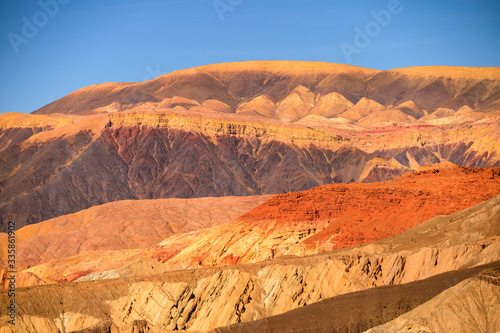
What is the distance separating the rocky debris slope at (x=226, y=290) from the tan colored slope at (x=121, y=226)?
47.7 meters

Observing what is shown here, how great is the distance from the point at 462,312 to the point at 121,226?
269ft

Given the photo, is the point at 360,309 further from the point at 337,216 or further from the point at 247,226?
the point at 247,226

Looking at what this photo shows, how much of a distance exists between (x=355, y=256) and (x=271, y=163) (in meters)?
113

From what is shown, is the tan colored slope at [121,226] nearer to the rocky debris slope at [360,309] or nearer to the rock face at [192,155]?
the rock face at [192,155]

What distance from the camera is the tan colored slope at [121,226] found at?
10088cm

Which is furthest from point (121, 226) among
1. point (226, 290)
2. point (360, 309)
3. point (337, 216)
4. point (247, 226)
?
point (360, 309)

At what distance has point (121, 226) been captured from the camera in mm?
108812

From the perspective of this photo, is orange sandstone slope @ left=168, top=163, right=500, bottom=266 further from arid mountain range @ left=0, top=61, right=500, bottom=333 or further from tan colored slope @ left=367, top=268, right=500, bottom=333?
tan colored slope @ left=367, top=268, right=500, bottom=333

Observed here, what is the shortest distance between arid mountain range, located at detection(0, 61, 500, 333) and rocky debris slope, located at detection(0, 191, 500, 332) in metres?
0.11

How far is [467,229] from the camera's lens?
53.2 meters

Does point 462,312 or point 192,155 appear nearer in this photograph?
point 462,312

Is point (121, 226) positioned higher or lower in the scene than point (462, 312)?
higher

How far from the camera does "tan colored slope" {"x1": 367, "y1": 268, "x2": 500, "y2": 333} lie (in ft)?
102

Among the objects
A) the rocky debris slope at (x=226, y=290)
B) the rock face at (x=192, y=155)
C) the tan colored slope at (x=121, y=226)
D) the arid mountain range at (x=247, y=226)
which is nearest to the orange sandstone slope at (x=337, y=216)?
the arid mountain range at (x=247, y=226)
